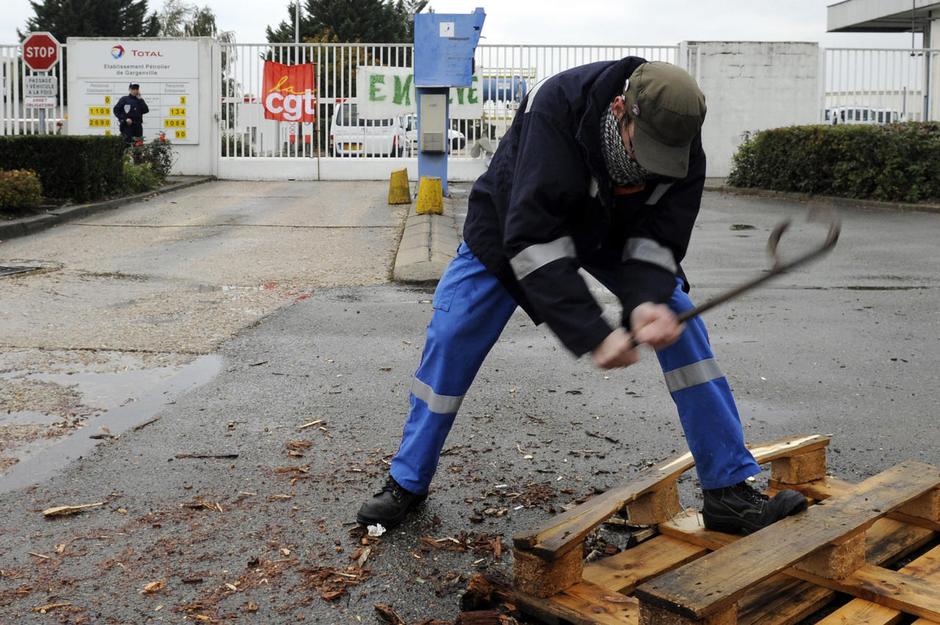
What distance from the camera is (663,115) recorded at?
9.01 feet

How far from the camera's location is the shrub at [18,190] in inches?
500

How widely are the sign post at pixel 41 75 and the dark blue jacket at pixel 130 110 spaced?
8.13ft

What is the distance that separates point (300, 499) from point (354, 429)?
928 mm

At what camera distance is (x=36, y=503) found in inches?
151

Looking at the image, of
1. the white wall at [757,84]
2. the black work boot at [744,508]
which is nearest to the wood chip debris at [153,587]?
the black work boot at [744,508]

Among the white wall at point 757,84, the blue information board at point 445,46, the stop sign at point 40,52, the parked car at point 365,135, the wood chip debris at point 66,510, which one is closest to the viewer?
the wood chip debris at point 66,510

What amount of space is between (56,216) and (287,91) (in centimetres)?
868

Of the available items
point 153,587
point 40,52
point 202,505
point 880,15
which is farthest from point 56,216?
point 880,15

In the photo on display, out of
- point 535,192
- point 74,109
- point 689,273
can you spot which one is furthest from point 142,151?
point 535,192

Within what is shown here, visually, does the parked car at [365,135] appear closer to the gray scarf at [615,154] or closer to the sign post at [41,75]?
the sign post at [41,75]

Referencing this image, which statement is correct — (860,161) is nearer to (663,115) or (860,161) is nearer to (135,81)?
(135,81)

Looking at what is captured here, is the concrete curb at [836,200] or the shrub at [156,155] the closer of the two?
the concrete curb at [836,200]

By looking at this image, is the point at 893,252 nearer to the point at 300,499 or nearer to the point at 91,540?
the point at 300,499

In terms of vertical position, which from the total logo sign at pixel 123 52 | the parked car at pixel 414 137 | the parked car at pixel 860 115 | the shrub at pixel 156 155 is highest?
the total logo sign at pixel 123 52
